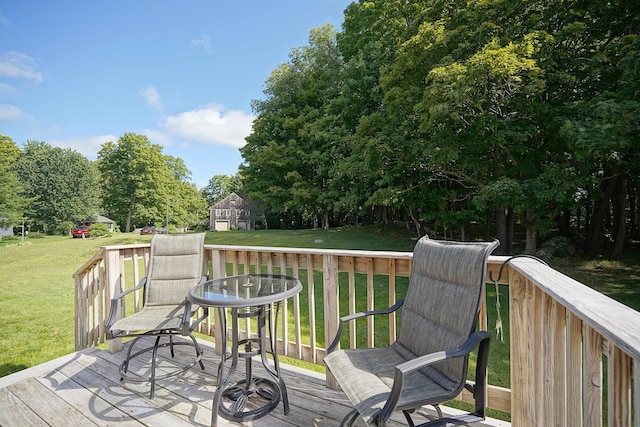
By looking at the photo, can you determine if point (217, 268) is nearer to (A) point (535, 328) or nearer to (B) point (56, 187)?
(A) point (535, 328)

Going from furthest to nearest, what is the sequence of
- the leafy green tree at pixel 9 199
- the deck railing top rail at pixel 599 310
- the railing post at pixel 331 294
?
the leafy green tree at pixel 9 199, the railing post at pixel 331 294, the deck railing top rail at pixel 599 310

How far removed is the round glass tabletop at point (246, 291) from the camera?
2141 mm

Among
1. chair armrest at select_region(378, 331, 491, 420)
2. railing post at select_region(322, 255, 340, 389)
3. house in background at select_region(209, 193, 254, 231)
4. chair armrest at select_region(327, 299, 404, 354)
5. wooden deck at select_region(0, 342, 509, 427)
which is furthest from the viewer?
house in background at select_region(209, 193, 254, 231)

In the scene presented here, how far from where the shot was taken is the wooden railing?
82 centimetres

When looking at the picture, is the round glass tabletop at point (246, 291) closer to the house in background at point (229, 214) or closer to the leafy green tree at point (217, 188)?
the house in background at point (229, 214)

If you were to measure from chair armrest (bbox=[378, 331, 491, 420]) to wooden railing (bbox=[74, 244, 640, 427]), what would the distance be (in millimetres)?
235

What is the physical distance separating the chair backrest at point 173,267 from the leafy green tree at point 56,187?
31611 mm

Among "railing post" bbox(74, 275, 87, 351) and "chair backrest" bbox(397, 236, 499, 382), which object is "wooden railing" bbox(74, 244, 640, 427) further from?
"chair backrest" bbox(397, 236, 499, 382)

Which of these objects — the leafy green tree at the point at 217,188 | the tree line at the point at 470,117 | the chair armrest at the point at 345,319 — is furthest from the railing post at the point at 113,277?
the leafy green tree at the point at 217,188

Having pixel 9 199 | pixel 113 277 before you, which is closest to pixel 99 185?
pixel 9 199

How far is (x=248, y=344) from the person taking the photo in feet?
8.45

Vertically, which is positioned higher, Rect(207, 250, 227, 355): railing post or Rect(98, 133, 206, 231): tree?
Rect(98, 133, 206, 231): tree

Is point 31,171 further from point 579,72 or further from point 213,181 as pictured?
Result: point 579,72

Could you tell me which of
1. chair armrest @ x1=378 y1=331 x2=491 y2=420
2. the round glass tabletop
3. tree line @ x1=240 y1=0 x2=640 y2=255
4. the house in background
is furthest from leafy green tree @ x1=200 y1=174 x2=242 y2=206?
chair armrest @ x1=378 y1=331 x2=491 y2=420
